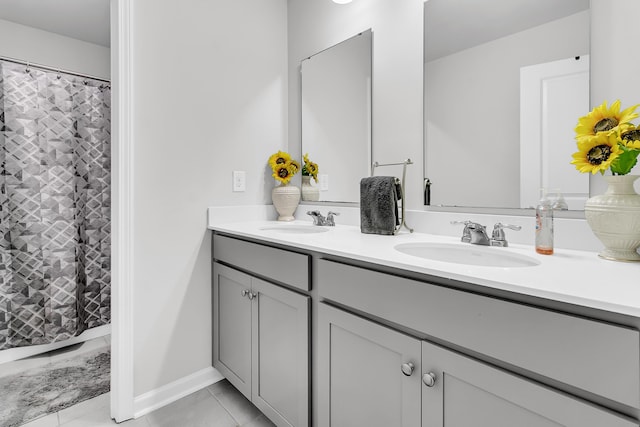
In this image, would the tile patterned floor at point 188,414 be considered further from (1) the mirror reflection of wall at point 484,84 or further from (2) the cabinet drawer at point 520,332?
(1) the mirror reflection of wall at point 484,84

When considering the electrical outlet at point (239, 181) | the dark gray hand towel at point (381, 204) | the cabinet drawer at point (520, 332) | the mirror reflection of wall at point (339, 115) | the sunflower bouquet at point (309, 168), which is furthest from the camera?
the sunflower bouquet at point (309, 168)

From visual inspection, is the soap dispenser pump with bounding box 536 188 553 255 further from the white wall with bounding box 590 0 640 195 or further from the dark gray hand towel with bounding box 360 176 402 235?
the dark gray hand towel with bounding box 360 176 402 235

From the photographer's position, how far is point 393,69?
5.22 feet

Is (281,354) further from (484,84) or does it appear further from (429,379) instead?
(484,84)

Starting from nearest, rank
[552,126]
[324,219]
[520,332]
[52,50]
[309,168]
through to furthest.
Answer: [520,332], [552,126], [324,219], [309,168], [52,50]

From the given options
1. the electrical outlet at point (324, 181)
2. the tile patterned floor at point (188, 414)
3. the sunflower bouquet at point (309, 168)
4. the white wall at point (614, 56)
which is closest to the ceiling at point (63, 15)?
the sunflower bouquet at point (309, 168)

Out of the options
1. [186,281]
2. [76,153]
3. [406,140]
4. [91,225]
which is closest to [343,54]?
[406,140]

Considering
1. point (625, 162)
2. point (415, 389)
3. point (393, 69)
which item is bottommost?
point (415, 389)

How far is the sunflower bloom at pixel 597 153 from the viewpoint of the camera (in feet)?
2.77

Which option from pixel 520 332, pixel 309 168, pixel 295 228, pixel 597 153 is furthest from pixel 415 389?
pixel 309 168

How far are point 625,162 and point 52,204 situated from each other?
2963 millimetres

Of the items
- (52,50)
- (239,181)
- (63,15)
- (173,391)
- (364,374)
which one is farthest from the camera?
(52,50)

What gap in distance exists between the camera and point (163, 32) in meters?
1.64

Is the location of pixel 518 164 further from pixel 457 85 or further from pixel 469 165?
pixel 457 85
